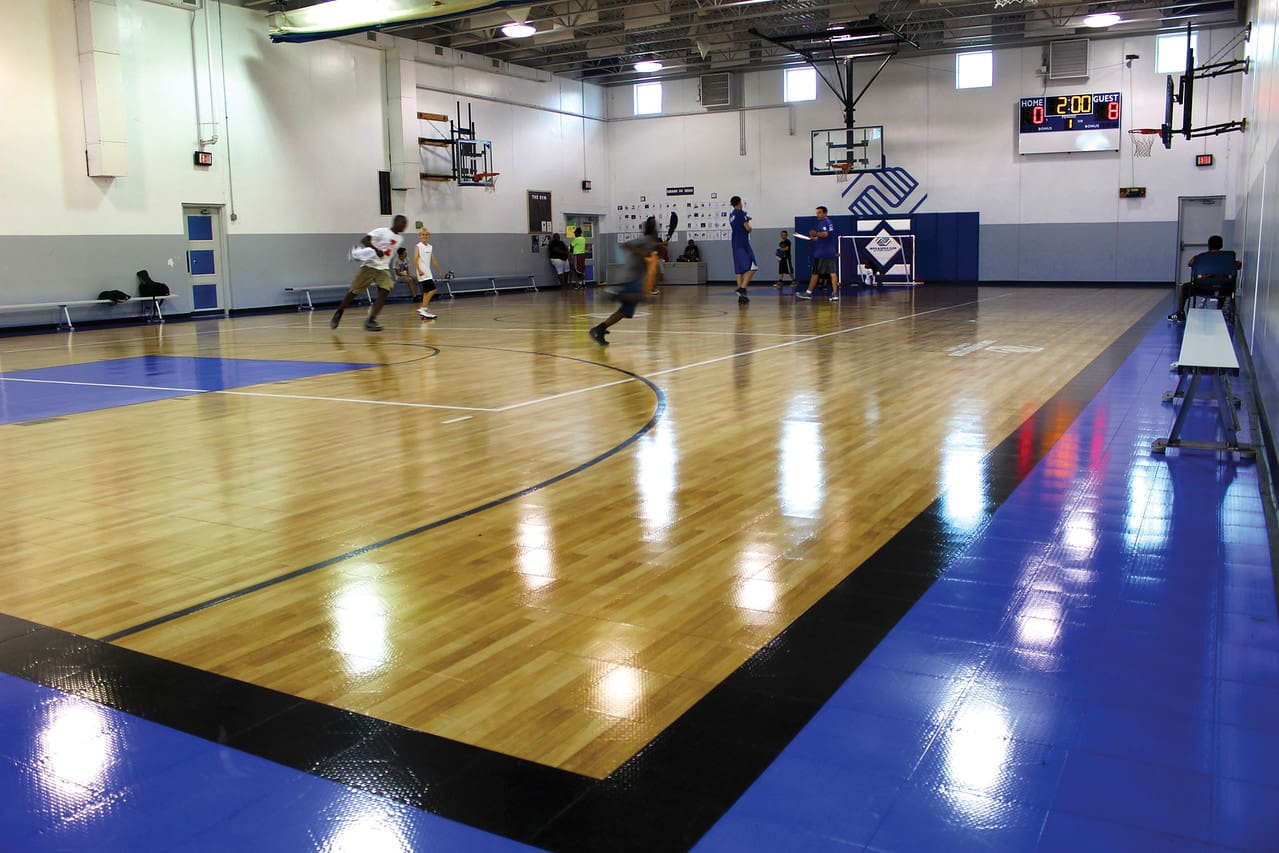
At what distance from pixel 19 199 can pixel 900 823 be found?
19.2 metres

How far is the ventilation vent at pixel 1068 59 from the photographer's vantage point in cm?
2522

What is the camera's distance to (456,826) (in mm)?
2504

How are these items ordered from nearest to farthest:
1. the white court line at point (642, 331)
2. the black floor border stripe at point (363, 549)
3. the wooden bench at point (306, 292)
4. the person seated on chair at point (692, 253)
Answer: the black floor border stripe at point (363, 549) < the white court line at point (642, 331) < the wooden bench at point (306, 292) < the person seated on chair at point (692, 253)

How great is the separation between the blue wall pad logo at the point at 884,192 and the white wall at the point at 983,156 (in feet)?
0.82

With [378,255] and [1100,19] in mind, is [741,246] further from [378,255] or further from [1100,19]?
[1100,19]

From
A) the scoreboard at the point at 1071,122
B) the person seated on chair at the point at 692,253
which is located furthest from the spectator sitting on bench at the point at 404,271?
the scoreboard at the point at 1071,122

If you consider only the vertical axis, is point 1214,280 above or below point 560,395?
above

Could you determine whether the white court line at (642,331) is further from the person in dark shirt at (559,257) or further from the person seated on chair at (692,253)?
the person seated on chair at (692,253)

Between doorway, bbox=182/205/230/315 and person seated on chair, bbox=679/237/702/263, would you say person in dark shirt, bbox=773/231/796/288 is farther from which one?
doorway, bbox=182/205/230/315

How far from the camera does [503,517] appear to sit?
5340 mm

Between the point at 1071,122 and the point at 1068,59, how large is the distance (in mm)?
1507

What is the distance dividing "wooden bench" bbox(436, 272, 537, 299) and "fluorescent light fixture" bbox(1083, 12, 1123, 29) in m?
14.8

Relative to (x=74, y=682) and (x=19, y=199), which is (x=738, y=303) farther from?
(x=74, y=682)

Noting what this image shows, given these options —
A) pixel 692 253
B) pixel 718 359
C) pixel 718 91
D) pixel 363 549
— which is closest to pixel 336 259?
pixel 692 253
